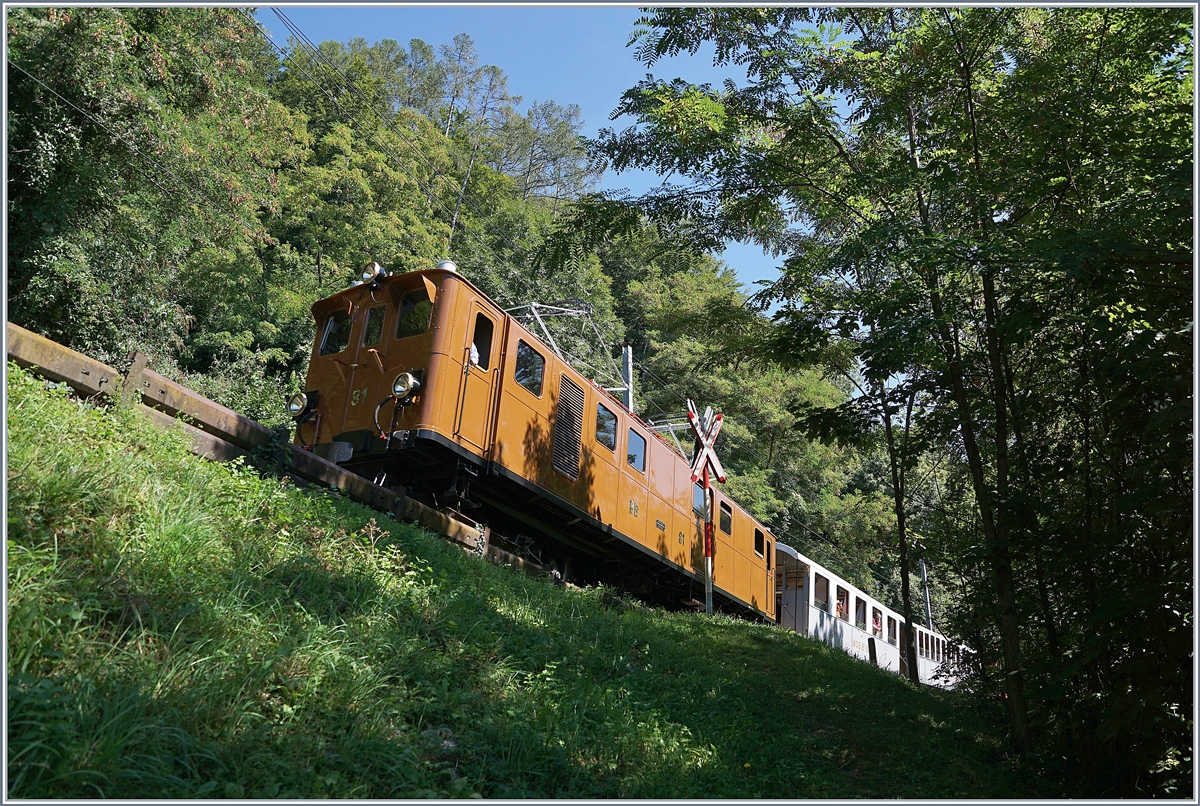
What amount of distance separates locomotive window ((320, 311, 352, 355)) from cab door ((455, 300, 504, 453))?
2.01 metres

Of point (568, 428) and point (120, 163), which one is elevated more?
point (120, 163)

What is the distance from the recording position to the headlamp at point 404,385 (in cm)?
902

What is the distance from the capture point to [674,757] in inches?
214

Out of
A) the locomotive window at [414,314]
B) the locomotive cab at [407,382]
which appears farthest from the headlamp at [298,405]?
the locomotive window at [414,314]

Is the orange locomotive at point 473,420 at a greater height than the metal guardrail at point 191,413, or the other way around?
the orange locomotive at point 473,420

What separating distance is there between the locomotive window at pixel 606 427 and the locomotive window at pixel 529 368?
1.54 meters

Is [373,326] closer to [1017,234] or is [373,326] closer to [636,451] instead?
[636,451]

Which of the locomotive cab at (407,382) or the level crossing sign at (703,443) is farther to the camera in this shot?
the level crossing sign at (703,443)

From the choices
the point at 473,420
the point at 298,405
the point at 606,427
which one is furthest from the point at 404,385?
the point at 606,427

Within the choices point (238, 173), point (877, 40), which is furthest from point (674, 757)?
point (238, 173)

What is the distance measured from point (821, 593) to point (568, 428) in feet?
40.4

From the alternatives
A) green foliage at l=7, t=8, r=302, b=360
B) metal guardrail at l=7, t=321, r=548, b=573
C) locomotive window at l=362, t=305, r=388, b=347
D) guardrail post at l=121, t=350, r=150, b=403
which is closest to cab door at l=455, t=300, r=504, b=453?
metal guardrail at l=7, t=321, r=548, b=573

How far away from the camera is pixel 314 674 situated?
14.4 feet

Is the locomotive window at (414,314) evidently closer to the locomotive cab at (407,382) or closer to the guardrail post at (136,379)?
the locomotive cab at (407,382)
